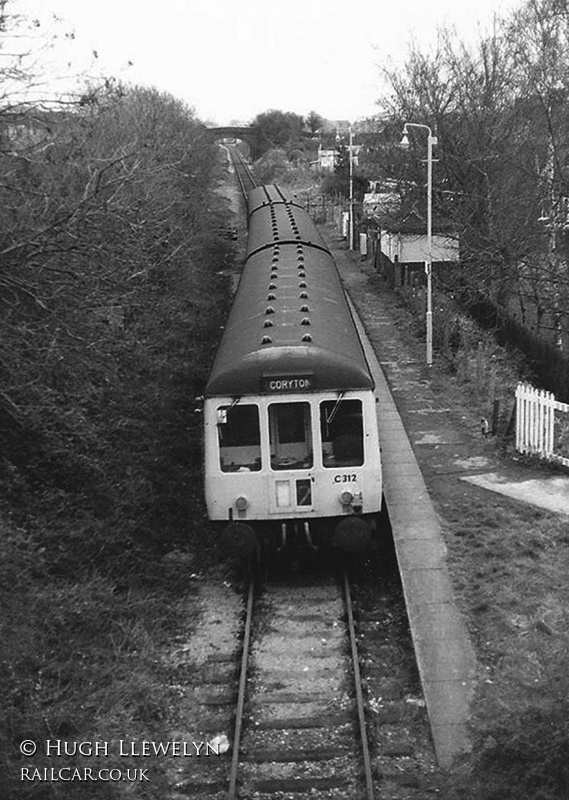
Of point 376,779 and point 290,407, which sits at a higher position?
point 290,407

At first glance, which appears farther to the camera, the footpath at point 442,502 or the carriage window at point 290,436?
the carriage window at point 290,436

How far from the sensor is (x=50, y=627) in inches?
373

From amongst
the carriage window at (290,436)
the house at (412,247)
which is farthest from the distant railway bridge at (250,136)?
the carriage window at (290,436)

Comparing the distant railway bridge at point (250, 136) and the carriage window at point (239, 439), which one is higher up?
the distant railway bridge at point (250, 136)

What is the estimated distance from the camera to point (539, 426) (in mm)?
15203

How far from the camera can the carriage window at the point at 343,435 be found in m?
11.0

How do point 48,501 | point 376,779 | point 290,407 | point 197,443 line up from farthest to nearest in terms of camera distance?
point 197,443, point 48,501, point 290,407, point 376,779

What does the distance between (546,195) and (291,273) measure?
9.36 meters

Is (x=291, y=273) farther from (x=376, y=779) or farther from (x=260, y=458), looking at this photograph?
(x=376, y=779)

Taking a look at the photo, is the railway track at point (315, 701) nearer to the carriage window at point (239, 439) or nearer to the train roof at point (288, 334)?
the carriage window at point (239, 439)

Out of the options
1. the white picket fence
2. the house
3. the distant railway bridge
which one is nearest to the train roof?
the white picket fence

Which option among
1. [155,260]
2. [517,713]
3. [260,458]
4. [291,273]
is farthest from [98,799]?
[155,260]

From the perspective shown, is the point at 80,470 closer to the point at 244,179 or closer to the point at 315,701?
the point at 315,701

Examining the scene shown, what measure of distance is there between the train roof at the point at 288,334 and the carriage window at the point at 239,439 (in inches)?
10.6
